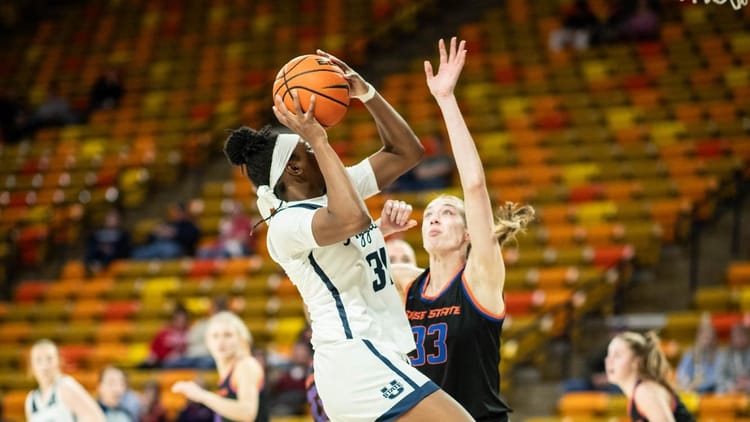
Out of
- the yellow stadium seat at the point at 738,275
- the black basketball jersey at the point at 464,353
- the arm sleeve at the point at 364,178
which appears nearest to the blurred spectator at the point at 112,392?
the black basketball jersey at the point at 464,353

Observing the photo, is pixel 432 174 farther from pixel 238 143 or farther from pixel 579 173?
pixel 238 143

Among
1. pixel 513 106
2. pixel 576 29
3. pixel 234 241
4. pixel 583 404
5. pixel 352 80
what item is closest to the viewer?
pixel 352 80

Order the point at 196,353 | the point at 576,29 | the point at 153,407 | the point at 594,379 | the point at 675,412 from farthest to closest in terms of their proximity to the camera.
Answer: the point at 576,29 → the point at 196,353 → the point at 153,407 → the point at 594,379 → the point at 675,412

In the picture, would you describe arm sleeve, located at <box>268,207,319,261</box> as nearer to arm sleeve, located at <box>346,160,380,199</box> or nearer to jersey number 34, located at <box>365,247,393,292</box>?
jersey number 34, located at <box>365,247,393,292</box>

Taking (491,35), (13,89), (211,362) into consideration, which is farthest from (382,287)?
(13,89)

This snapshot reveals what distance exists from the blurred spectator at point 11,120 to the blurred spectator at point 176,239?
149 inches

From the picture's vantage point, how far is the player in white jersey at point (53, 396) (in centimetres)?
688

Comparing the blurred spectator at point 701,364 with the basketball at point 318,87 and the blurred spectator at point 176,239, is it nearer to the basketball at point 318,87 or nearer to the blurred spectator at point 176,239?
the basketball at point 318,87

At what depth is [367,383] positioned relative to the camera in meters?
3.74

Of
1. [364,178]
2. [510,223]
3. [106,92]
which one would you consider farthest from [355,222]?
[106,92]

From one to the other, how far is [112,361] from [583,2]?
673 centimetres

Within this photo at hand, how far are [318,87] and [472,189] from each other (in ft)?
2.25

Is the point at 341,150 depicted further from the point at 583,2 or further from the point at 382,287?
the point at 382,287

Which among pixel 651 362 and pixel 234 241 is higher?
pixel 234 241
